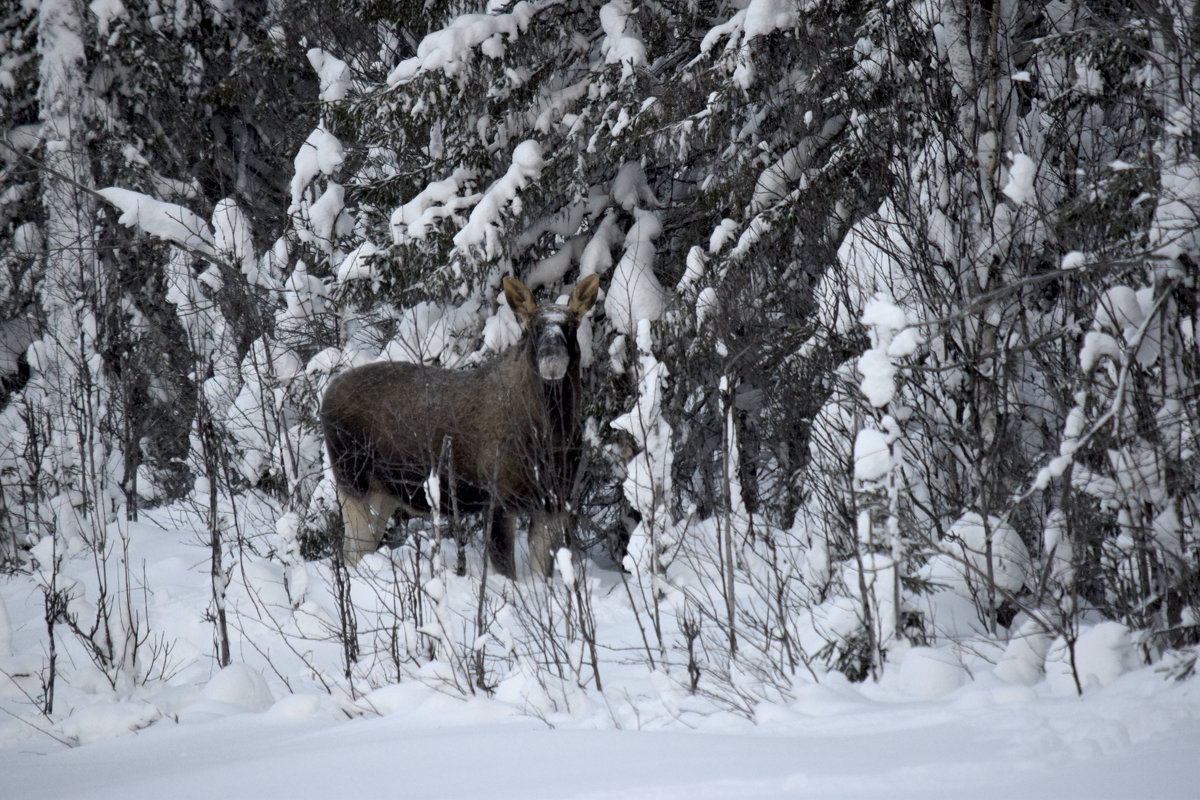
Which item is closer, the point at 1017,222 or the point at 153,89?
the point at 1017,222

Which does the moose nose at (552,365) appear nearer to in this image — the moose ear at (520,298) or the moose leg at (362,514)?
the moose ear at (520,298)

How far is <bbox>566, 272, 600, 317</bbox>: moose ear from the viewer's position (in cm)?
690

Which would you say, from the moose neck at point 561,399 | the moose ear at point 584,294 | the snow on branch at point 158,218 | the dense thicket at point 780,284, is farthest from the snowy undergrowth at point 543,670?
the snow on branch at point 158,218

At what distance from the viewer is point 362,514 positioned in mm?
7738

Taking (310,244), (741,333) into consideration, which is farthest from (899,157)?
(310,244)

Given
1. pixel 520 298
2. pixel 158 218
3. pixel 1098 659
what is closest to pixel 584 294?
pixel 520 298

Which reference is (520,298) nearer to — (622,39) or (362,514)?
(362,514)

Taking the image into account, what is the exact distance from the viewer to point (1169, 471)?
3.70 meters

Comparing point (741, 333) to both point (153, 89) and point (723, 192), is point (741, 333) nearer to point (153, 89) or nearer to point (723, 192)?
point (723, 192)

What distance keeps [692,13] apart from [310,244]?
192 inches

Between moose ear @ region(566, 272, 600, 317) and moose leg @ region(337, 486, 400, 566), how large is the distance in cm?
235

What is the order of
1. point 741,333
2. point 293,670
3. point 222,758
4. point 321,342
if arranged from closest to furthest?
point 222,758 < point 293,670 < point 741,333 < point 321,342

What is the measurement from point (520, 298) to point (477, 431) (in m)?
1.10

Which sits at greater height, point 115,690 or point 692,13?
point 692,13
